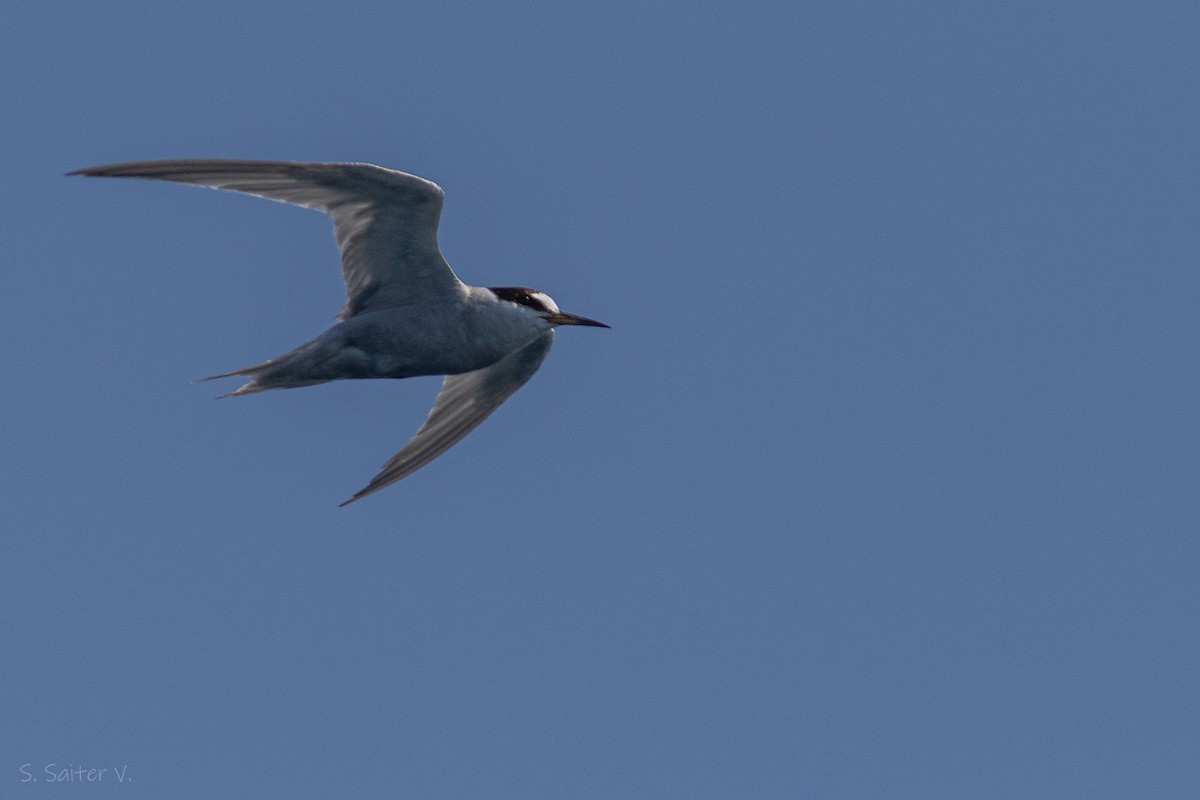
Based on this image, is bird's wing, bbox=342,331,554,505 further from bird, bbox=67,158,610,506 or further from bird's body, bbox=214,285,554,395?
bird's body, bbox=214,285,554,395

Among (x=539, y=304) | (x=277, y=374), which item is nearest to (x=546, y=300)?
(x=539, y=304)

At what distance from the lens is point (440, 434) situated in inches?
541

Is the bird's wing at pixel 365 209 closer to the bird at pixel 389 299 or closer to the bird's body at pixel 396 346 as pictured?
the bird at pixel 389 299

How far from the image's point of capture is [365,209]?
11.4 m

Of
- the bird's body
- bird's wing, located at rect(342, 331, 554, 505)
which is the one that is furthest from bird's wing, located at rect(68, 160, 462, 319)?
bird's wing, located at rect(342, 331, 554, 505)

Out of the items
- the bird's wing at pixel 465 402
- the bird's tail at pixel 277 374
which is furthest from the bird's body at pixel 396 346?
the bird's wing at pixel 465 402

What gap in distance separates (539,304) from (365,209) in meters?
1.90


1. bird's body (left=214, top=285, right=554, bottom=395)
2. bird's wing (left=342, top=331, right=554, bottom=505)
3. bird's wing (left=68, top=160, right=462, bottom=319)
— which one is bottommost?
bird's wing (left=342, top=331, right=554, bottom=505)

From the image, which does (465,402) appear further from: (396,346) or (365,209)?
(365,209)

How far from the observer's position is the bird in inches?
433

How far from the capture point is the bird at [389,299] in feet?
36.1

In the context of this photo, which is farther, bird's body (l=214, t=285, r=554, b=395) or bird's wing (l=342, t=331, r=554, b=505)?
bird's wing (l=342, t=331, r=554, b=505)

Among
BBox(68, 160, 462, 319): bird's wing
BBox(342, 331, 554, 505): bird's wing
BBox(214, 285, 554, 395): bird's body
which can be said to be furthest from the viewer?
BBox(342, 331, 554, 505): bird's wing

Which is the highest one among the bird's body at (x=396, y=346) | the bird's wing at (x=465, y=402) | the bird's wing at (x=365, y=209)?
the bird's wing at (x=365, y=209)
